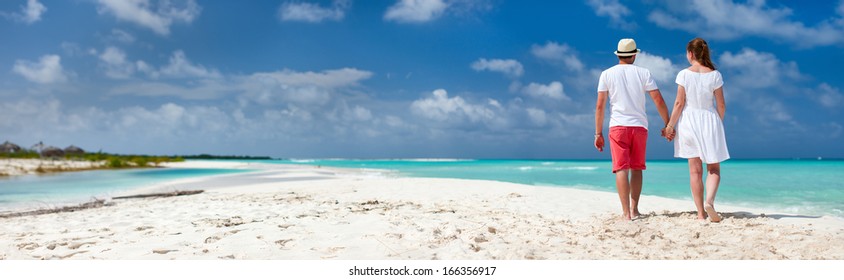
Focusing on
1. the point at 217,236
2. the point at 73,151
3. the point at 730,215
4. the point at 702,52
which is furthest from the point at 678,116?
the point at 73,151

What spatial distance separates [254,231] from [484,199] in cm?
344

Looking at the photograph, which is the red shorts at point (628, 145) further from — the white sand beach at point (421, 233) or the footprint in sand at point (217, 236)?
the footprint in sand at point (217, 236)

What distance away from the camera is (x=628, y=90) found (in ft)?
14.3

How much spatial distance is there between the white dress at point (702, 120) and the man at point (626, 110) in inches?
8.9

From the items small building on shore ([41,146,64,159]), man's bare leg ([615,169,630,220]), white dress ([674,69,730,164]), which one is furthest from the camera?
small building on shore ([41,146,64,159])

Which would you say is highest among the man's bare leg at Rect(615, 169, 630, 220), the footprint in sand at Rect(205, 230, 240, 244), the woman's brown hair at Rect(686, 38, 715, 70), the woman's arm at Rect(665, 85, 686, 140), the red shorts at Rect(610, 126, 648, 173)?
the woman's brown hair at Rect(686, 38, 715, 70)

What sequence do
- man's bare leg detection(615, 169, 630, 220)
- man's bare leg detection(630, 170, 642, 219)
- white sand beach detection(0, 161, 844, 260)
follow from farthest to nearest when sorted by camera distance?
man's bare leg detection(630, 170, 642, 219) → man's bare leg detection(615, 169, 630, 220) → white sand beach detection(0, 161, 844, 260)

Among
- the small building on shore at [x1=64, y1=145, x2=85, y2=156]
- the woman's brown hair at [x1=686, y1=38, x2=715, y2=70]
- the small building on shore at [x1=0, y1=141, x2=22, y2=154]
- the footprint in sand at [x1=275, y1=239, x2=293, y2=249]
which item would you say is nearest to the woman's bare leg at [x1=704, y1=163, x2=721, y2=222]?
the woman's brown hair at [x1=686, y1=38, x2=715, y2=70]

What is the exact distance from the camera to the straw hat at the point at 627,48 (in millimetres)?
4441

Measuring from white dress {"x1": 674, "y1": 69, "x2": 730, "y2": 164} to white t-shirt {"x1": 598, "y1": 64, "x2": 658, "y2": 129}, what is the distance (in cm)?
30

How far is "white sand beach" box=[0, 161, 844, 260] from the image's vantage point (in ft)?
10.9

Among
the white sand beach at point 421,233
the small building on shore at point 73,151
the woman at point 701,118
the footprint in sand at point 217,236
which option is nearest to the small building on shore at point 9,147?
the small building on shore at point 73,151

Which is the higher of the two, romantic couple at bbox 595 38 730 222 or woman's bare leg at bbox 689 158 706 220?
romantic couple at bbox 595 38 730 222

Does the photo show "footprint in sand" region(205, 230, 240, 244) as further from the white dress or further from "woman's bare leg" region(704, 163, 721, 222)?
"woman's bare leg" region(704, 163, 721, 222)
